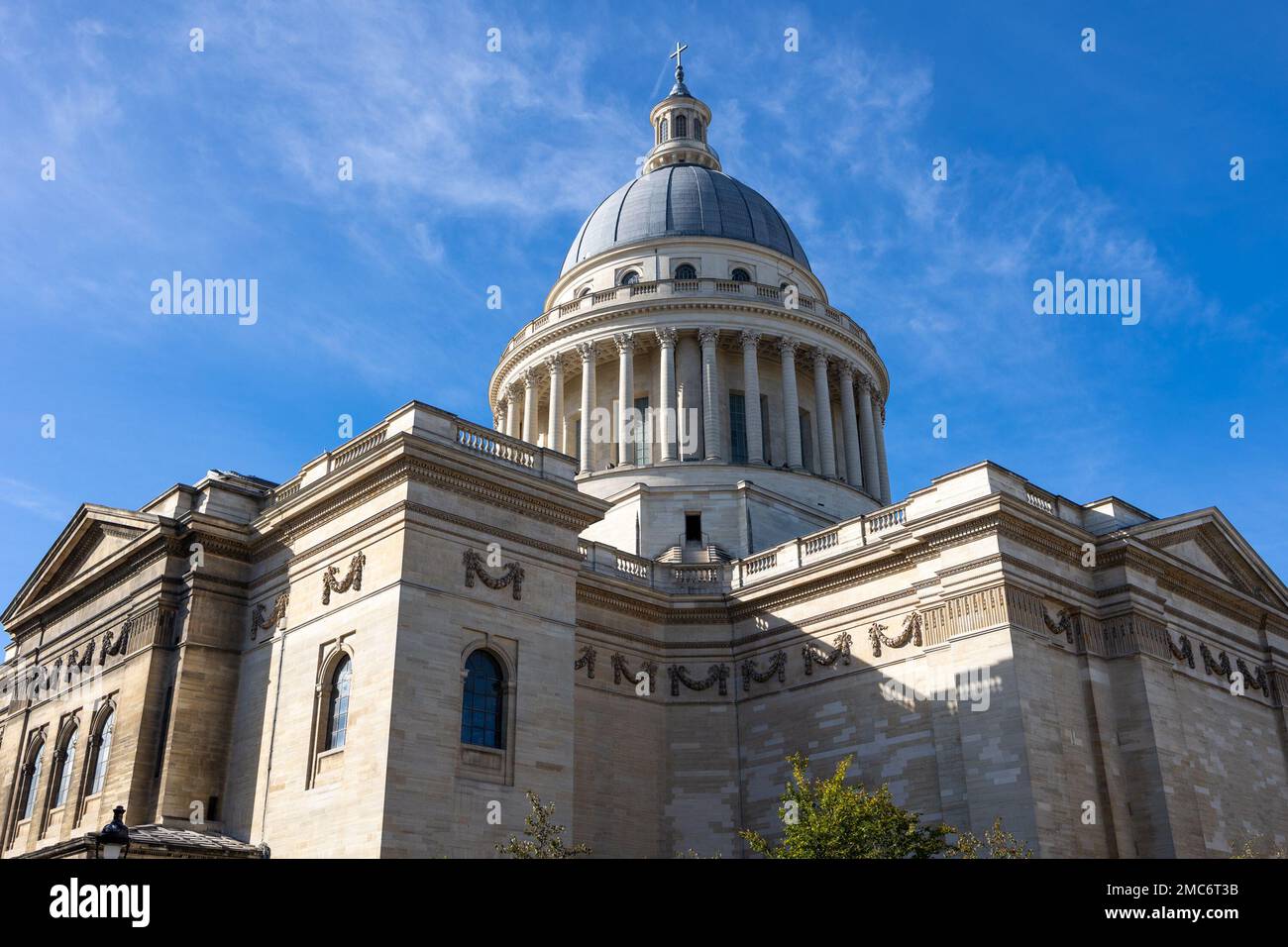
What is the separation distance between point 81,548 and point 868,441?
29.7 meters

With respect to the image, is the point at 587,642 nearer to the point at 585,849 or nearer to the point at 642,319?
the point at 585,849

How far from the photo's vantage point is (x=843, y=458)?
1954 inches

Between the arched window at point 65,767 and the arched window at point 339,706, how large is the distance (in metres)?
9.84

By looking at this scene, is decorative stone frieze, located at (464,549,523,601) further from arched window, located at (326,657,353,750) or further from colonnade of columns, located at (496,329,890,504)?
colonnade of columns, located at (496,329,890,504)

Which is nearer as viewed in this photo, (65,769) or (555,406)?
(65,769)

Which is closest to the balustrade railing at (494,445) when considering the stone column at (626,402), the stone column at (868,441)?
the stone column at (626,402)

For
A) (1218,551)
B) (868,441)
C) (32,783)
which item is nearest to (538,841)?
(32,783)

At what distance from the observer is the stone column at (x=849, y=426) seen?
4906 centimetres

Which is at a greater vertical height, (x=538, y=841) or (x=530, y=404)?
(x=530, y=404)

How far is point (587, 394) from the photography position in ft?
157

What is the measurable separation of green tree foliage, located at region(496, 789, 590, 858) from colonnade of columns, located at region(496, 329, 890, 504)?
2077 cm

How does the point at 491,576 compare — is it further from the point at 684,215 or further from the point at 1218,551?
the point at 684,215

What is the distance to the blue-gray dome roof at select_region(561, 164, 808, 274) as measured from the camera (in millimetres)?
53031
